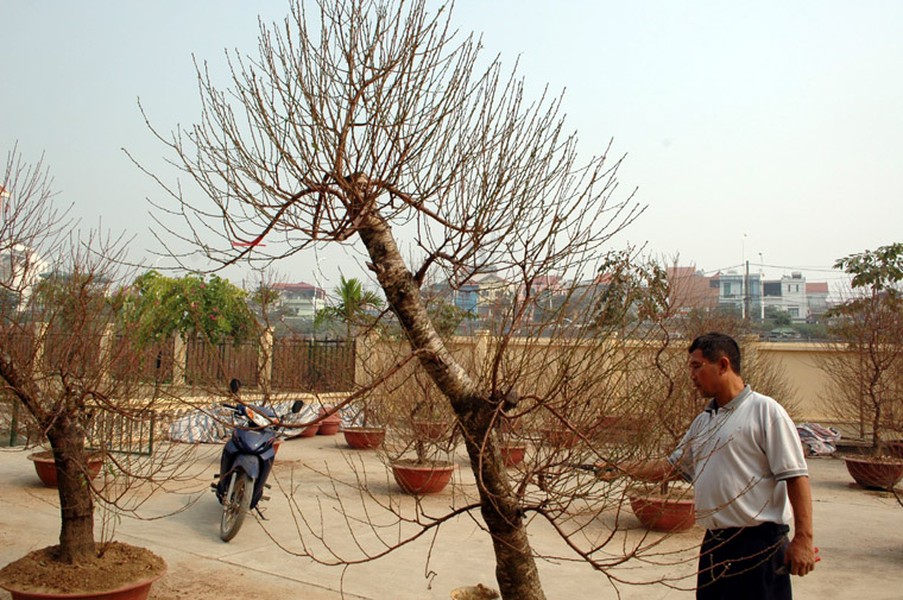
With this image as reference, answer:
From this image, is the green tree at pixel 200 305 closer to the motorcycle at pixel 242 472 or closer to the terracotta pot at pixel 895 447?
the motorcycle at pixel 242 472

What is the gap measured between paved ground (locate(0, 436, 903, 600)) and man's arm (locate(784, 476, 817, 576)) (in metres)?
1.36

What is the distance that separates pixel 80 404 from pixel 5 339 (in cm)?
103

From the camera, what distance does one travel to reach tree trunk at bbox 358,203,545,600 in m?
3.04

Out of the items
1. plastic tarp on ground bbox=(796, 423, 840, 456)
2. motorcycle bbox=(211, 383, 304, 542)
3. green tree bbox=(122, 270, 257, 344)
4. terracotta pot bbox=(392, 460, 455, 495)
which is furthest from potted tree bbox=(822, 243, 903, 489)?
green tree bbox=(122, 270, 257, 344)

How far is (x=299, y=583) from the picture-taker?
5.68 m

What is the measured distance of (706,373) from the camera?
11.0 feet

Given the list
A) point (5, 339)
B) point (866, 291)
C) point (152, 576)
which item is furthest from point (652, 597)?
point (866, 291)

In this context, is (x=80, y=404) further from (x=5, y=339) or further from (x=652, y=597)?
(x=652, y=597)

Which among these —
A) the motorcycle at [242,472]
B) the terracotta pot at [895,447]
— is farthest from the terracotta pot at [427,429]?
the terracotta pot at [895,447]

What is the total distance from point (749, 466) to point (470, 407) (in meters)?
1.14

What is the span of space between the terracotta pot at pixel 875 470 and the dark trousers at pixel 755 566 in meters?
7.55

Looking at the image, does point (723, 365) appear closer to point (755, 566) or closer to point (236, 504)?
point (755, 566)

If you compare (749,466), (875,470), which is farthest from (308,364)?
(749,466)

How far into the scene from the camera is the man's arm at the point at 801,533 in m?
2.94
